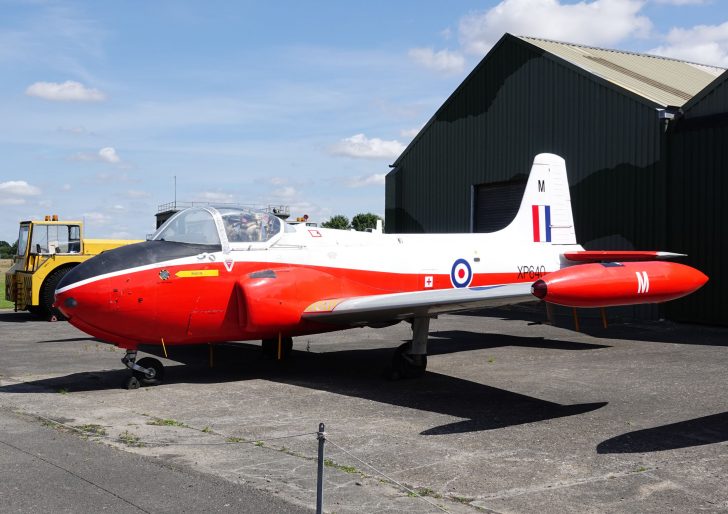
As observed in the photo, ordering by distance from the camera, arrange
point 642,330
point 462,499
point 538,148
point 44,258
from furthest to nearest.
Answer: point 538,148, point 44,258, point 642,330, point 462,499

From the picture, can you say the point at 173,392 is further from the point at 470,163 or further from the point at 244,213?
the point at 470,163

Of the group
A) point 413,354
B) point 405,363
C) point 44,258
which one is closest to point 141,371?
point 405,363

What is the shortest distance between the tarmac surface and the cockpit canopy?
205cm

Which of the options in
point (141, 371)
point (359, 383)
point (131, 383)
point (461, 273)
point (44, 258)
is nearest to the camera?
point (131, 383)

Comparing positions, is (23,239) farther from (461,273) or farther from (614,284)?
(614,284)

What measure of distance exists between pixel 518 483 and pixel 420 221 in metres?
20.4

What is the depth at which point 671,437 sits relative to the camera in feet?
24.6

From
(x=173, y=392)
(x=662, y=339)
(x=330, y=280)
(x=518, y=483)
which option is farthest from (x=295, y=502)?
(x=662, y=339)

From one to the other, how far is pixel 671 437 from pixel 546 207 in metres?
7.85

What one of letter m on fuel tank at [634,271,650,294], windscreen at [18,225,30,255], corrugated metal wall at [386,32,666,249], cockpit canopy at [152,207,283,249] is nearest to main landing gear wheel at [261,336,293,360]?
cockpit canopy at [152,207,283,249]

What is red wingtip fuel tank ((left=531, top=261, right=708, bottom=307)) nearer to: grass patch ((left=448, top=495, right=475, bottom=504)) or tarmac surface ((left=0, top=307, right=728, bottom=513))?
tarmac surface ((left=0, top=307, right=728, bottom=513))

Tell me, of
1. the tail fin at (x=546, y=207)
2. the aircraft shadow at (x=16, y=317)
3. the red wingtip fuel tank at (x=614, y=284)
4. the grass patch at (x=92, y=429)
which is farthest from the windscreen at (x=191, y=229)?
the aircraft shadow at (x=16, y=317)

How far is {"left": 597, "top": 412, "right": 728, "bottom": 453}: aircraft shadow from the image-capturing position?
711 centimetres

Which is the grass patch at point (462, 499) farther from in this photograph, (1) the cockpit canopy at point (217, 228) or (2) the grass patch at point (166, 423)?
(1) the cockpit canopy at point (217, 228)
